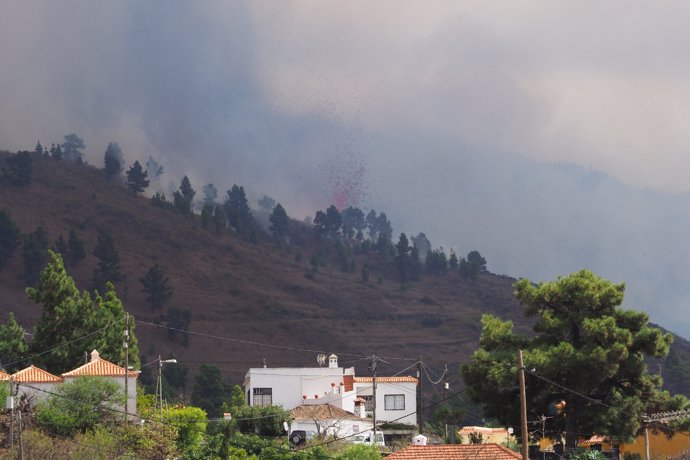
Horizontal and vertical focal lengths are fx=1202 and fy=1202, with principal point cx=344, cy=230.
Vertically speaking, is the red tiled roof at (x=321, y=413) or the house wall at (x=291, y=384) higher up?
the house wall at (x=291, y=384)

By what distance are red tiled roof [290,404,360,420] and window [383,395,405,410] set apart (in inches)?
472

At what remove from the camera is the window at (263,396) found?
106 meters

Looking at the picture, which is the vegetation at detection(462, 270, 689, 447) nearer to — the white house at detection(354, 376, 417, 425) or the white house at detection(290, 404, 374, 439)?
the white house at detection(290, 404, 374, 439)

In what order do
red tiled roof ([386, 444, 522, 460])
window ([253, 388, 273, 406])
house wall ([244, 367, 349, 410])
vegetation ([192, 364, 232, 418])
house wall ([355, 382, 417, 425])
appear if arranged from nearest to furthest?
1. red tiled roof ([386, 444, 522, 460])
2. house wall ([244, 367, 349, 410])
3. window ([253, 388, 273, 406])
4. house wall ([355, 382, 417, 425])
5. vegetation ([192, 364, 232, 418])

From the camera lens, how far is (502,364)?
6888 centimetres

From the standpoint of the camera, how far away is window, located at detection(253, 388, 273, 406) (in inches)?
4163

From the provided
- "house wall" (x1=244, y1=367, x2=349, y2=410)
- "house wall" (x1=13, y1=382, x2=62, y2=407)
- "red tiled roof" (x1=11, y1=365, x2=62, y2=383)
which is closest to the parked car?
"house wall" (x1=244, y1=367, x2=349, y2=410)

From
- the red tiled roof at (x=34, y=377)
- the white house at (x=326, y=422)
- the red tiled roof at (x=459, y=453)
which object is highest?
the red tiled roof at (x=34, y=377)

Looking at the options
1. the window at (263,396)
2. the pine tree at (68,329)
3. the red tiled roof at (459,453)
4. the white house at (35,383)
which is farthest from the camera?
the window at (263,396)

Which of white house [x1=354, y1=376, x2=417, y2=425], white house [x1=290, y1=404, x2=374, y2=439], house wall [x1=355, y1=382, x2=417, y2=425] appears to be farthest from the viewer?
white house [x1=354, y1=376, x2=417, y2=425]

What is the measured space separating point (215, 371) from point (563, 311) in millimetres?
120590

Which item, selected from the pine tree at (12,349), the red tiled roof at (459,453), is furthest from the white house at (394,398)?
the red tiled roof at (459,453)

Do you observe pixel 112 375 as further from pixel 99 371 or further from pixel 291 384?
pixel 291 384

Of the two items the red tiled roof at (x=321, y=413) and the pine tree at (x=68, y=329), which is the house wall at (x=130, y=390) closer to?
the pine tree at (x=68, y=329)
